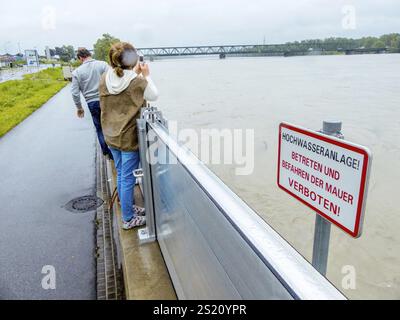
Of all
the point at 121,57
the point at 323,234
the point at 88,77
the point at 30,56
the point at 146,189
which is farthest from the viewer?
the point at 30,56

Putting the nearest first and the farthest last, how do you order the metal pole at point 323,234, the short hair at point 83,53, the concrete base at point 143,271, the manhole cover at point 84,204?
the metal pole at point 323,234 < the concrete base at point 143,271 < the manhole cover at point 84,204 < the short hair at point 83,53

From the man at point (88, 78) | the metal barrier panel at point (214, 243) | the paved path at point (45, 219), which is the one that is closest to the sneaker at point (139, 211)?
the paved path at point (45, 219)

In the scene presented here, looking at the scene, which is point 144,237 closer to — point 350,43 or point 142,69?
point 142,69

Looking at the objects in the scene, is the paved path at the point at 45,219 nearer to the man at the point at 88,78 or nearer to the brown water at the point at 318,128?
the man at the point at 88,78

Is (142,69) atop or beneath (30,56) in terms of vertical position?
beneath


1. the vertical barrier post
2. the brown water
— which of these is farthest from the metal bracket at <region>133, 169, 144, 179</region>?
the brown water

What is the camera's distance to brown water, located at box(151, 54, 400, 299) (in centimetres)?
790

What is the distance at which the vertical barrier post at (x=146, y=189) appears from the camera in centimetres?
319

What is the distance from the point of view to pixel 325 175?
149 centimetres

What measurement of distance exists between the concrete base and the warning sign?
163cm

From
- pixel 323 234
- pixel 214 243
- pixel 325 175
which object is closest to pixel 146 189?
pixel 214 243

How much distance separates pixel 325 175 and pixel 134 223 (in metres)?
2.69

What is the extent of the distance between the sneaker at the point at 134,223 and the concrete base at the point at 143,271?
42 mm

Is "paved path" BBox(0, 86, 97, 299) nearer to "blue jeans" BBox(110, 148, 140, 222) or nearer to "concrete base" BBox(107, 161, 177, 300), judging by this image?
"concrete base" BBox(107, 161, 177, 300)
